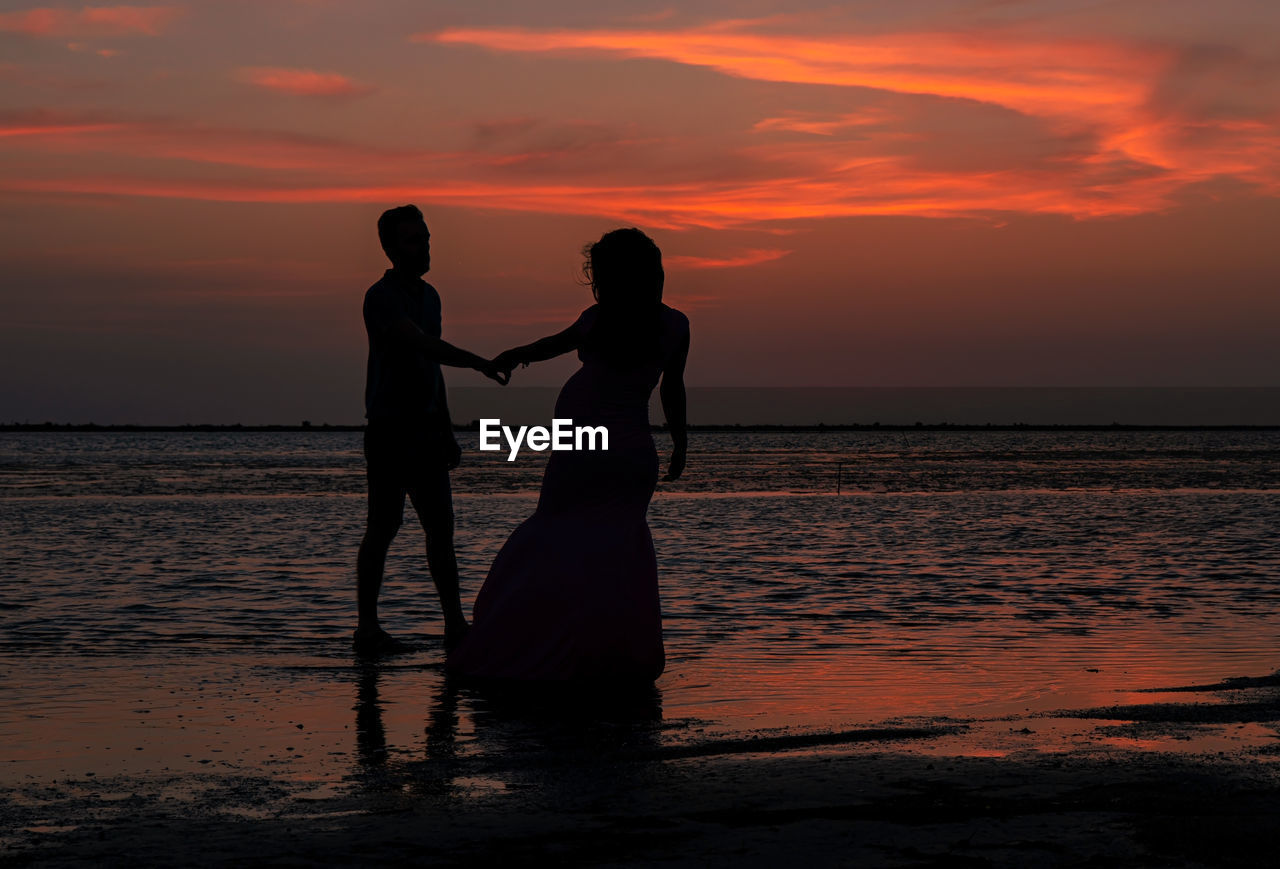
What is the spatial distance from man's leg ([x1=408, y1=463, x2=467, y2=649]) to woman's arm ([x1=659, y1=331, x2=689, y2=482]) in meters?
1.39

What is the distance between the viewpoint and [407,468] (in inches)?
281

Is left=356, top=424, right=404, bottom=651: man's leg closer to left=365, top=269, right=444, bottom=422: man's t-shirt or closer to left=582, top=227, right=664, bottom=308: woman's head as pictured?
left=365, top=269, right=444, bottom=422: man's t-shirt

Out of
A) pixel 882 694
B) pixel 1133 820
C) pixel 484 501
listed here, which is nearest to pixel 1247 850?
pixel 1133 820

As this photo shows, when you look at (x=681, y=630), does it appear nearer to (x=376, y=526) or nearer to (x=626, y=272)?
(x=376, y=526)

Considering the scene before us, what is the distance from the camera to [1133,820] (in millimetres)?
3641

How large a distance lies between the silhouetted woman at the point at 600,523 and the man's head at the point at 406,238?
3.67ft

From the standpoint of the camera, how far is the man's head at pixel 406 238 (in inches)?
281

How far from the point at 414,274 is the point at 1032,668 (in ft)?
11.7

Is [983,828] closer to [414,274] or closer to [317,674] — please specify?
[317,674]

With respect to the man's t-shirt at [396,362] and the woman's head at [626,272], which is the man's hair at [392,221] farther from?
the woman's head at [626,272]

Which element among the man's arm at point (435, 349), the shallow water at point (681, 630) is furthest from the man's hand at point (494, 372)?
the shallow water at point (681, 630)

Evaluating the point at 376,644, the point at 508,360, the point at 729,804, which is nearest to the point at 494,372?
the point at 508,360

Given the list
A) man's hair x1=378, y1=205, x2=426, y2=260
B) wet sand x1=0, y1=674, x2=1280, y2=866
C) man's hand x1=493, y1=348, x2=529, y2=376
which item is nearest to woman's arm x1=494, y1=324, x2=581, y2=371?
man's hand x1=493, y1=348, x2=529, y2=376

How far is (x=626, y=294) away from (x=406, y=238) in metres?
1.57
